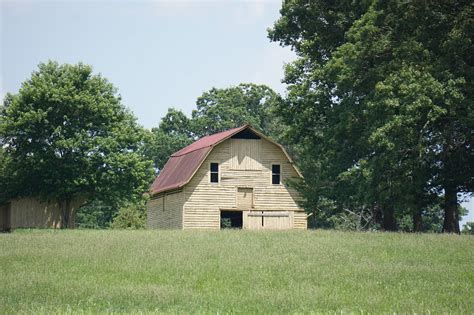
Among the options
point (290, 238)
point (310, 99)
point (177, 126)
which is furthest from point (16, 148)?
point (177, 126)

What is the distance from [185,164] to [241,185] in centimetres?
574

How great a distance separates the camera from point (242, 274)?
23828 millimetres

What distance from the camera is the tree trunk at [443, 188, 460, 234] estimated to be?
4325 cm

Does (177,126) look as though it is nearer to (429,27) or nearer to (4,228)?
(4,228)

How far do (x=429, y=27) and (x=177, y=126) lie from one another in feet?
216

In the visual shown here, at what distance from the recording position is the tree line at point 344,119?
3928 centimetres

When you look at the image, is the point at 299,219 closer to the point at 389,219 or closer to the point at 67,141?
the point at 389,219

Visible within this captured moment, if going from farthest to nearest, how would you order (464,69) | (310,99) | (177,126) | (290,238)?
1. (177,126)
2. (310,99)
3. (464,69)
4. (290,238)

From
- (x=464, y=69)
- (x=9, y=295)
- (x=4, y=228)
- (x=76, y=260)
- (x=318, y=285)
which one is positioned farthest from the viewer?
(x=4, y=228)

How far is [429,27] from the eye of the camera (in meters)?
40.7

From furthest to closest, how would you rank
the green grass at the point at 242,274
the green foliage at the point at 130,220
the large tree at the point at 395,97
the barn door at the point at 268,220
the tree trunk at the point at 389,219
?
the green foliage at the point at 130,220 < the barn door at the point at 268,220 < the tree trunk at the point at 389,219 < the large tree at the point at 395,97 < the green grass at the point at 242,274

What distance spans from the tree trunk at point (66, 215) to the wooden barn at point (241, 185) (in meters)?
7.94

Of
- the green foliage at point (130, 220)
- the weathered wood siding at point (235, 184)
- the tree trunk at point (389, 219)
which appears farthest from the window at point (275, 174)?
the green foliage at point (130, 220)

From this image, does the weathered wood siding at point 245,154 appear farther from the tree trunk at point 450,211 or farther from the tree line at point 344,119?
the tree trunk at point 450,211
